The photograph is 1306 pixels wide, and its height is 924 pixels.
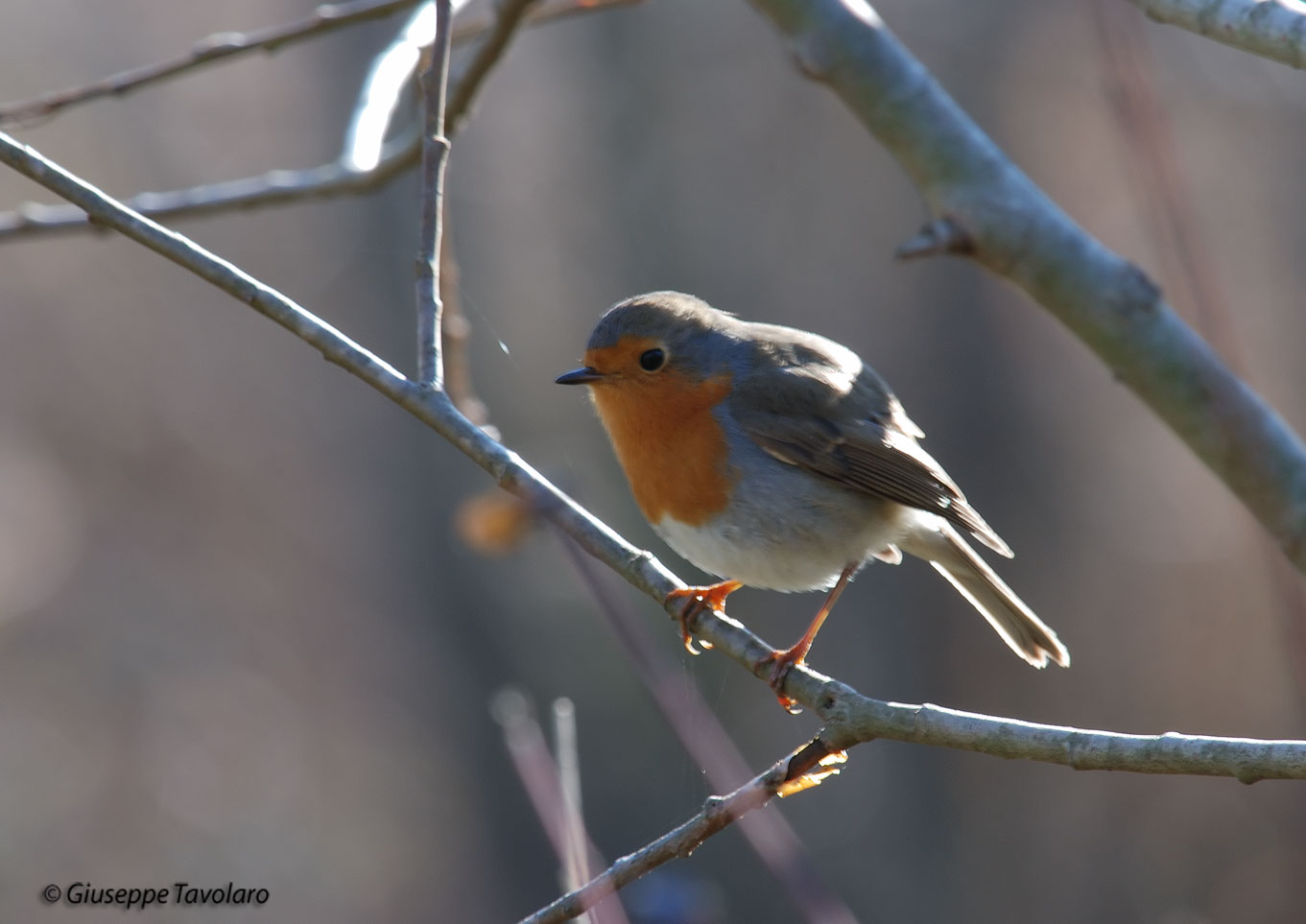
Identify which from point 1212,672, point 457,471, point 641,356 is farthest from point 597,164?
point 641,356

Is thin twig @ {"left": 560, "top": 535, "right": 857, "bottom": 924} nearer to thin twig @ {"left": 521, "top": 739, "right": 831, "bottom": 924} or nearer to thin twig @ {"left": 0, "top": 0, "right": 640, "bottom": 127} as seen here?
thin twig @ {"left": 521, "top": 739, "right": 831, "bottom": 924}

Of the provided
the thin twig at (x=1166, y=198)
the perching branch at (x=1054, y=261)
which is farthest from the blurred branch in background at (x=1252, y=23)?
the perching branch at (x=1054, y=261)

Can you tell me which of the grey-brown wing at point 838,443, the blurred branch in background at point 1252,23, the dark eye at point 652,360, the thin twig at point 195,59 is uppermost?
the blurred branch in background at point 1252,23

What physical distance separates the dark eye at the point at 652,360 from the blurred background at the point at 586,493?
435 centimetres

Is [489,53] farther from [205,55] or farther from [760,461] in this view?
[760,461]

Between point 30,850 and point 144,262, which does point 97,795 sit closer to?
point 30,850

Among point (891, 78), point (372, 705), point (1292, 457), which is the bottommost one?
point (372, 705)

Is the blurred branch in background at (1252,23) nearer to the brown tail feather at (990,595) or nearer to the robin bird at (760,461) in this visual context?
the robin bird at (760,461)

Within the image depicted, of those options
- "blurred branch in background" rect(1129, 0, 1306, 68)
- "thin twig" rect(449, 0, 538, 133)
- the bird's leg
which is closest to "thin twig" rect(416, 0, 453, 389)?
the bird's leg

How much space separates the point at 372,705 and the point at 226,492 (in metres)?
2.44

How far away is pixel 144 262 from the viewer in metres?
11.9

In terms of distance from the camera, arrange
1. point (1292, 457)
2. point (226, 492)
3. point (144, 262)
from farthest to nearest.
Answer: point (144, 262), point (226, 492), point (1292, 457)

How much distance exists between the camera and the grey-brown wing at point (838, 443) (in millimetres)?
3084

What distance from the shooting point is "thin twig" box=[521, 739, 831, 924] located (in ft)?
4.89
